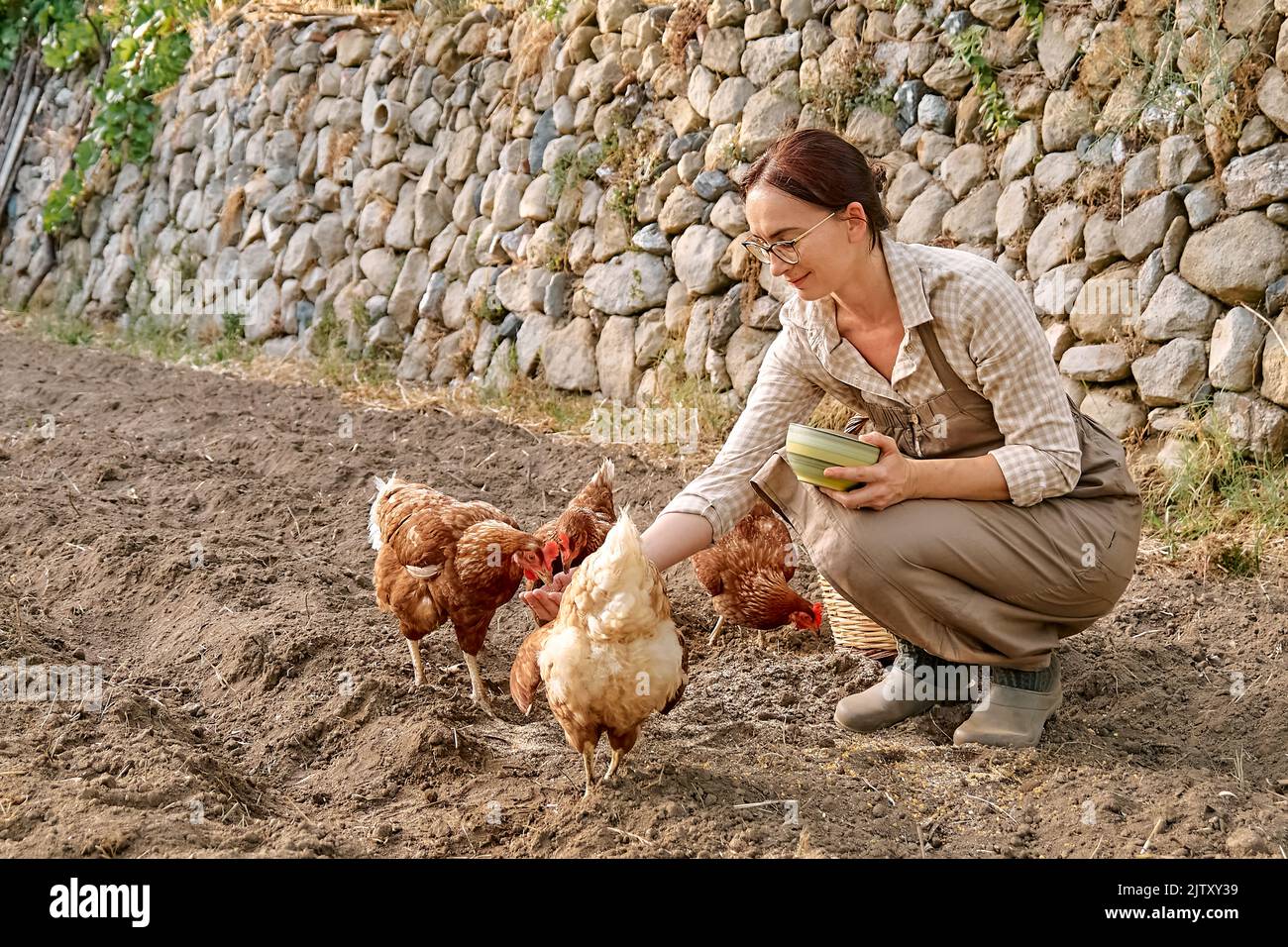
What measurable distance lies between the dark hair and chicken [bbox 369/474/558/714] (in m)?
1.25

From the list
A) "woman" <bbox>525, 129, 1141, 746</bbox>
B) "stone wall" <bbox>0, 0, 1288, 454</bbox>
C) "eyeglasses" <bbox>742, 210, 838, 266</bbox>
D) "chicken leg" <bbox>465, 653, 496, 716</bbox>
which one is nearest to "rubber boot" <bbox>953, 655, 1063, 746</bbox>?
"woman" <bbox>525, 129, 1141, 746</bbox>

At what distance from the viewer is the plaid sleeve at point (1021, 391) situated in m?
2.94

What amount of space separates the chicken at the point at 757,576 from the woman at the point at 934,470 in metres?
0.69

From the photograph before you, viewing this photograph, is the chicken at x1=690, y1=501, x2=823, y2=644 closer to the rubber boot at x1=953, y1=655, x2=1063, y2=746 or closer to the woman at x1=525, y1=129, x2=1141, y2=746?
the woman at x1=525, y1=129, x2=1141, y2=746

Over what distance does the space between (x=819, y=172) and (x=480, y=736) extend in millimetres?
1848

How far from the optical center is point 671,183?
22.9 ft

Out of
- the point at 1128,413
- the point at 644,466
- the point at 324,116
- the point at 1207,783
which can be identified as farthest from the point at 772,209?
the point at 324,116

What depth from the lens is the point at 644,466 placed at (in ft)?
19.7

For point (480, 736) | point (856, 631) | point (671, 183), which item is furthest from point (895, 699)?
point (671, 183)

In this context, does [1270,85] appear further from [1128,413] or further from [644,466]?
[644,466]

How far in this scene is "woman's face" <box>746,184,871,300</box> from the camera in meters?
2.85

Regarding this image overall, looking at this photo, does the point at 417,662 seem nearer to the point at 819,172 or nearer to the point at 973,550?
the point at 973,550
